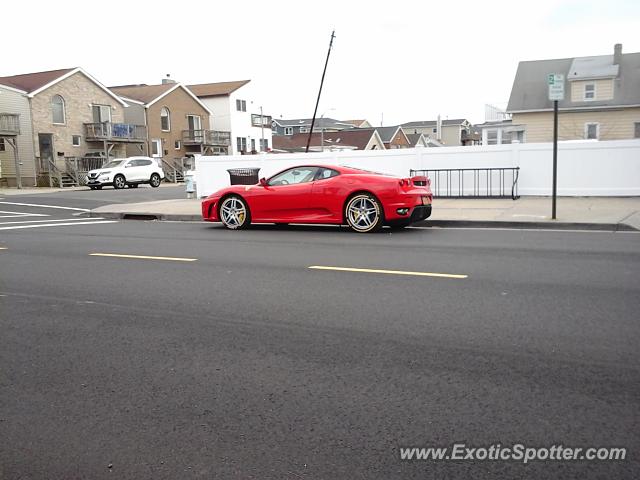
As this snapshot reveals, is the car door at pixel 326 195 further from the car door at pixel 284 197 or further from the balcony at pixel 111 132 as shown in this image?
the balcony at pixel 111 132

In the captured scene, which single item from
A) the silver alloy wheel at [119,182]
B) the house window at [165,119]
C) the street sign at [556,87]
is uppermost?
the house window at [165,119]

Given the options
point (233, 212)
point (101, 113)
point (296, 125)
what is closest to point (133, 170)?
point (101, 113)

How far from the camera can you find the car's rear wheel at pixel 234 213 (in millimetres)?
12963

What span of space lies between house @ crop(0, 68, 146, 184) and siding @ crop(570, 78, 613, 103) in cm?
3057

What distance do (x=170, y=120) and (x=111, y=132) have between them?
8445 mm

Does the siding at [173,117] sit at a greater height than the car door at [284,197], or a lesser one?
greater

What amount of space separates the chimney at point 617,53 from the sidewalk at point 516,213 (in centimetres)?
2683

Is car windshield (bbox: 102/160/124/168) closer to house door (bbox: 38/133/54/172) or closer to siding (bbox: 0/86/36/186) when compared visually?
house door (bbox: 38/133/54/172)

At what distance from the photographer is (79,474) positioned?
9.61ft

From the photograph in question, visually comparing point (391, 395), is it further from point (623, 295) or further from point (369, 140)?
point (369, 140)

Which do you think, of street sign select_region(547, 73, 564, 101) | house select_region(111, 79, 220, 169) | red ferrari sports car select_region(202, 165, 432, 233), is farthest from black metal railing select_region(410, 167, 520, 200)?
house select_region(111, 79, 220, 169)

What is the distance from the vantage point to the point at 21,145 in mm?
39750

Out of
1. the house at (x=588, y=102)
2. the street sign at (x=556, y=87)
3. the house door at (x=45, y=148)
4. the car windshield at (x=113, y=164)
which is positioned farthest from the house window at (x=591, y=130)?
the house door at (x=45, y=148)

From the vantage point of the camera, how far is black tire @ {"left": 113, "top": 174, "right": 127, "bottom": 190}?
3397 cm
